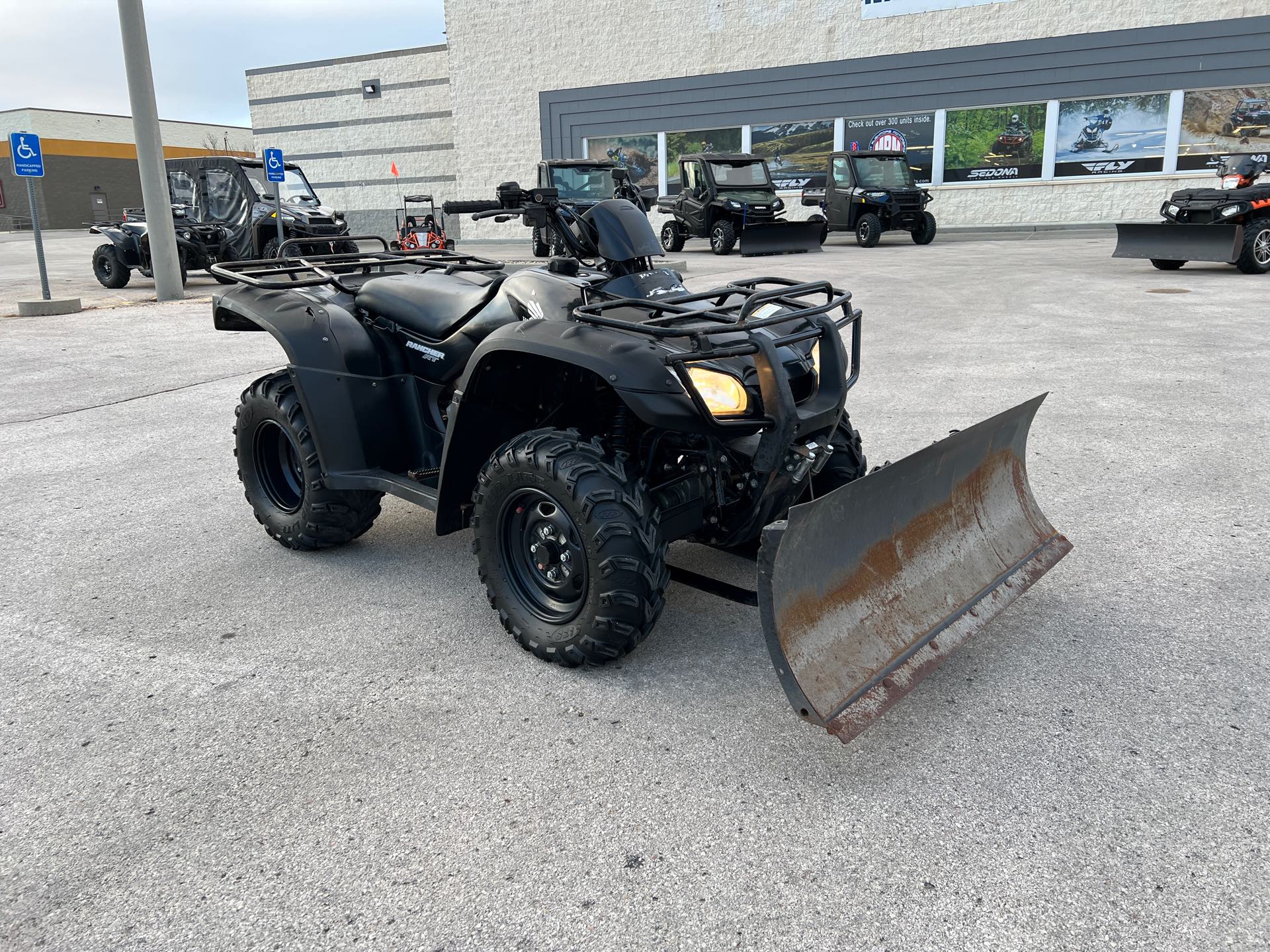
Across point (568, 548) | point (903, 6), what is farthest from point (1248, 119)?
point (568, 548)

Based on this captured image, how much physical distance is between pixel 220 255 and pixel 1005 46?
2054 centimetres

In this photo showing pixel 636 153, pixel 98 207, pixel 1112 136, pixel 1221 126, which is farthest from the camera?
pixel 98 207

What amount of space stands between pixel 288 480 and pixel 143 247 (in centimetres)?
1422

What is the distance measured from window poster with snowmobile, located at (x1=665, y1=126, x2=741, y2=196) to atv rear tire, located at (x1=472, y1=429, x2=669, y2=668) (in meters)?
28.1

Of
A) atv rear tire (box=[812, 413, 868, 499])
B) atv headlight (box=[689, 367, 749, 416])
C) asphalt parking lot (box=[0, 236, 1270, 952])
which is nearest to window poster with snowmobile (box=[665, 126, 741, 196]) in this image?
asphalt parking lot (box=[0, 236, 1270, 952])

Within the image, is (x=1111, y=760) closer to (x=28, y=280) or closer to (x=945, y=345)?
(x=945, y=345)

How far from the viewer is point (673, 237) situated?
2259 centimetres

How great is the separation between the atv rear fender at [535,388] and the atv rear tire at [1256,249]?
1390cm

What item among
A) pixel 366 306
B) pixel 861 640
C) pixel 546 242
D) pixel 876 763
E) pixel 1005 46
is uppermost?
pixel 1005 46

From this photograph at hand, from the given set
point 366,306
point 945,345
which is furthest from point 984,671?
point 945,345

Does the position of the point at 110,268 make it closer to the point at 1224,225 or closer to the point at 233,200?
the point at 233,200

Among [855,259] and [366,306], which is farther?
[855,259]

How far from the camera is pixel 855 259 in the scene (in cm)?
1892

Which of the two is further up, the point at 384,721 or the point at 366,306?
the point at 366,306
